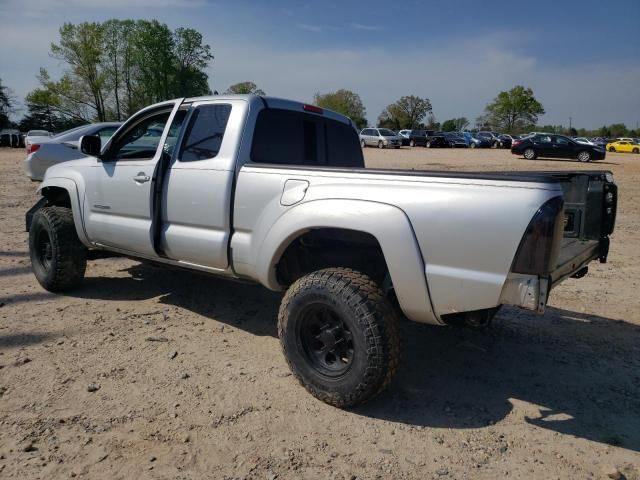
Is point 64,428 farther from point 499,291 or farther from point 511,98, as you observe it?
Answer: point 511,98

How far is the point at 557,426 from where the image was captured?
2.90 meters

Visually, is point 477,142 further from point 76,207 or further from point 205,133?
point 205,133

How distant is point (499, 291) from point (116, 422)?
220 cm

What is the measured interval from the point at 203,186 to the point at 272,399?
5.19 feet

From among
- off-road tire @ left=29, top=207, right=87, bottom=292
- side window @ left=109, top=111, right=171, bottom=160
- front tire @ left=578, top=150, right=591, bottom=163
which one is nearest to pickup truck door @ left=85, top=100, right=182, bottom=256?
side window @ left=109, top=111, right=171, bottom=160

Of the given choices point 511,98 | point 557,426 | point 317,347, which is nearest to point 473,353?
point 557,426

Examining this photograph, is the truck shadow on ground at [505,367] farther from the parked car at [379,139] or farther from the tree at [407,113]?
the tree at [407,113]

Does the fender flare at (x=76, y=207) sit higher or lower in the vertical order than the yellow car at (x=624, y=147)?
lower

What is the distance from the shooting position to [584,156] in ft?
97.3

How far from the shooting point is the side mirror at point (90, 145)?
4484 mm

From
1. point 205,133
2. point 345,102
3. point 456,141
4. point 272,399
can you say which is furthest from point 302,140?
point 345,102

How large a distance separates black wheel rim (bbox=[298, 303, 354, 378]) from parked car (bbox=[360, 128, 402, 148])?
38245 millimetres

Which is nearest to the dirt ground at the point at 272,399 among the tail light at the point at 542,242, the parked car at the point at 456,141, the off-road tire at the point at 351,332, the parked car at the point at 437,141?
the off-road tire at the point at 351,332

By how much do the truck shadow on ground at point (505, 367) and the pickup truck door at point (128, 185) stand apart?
32.7 inches
